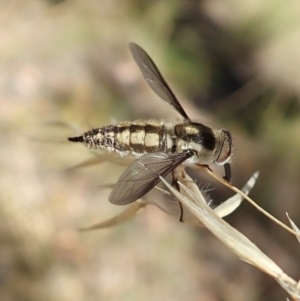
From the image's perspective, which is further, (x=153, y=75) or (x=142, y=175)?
(x=153, y=75)

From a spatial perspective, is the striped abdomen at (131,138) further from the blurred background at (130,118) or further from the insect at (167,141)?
the blurred background at (130,118)

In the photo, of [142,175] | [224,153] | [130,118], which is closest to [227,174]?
[224,153]

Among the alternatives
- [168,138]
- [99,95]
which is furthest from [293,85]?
[168,138]

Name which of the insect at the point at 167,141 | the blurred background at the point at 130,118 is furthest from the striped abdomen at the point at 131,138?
the blurred background at the point at 130,118

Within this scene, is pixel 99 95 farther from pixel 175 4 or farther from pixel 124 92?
pixel 175 4

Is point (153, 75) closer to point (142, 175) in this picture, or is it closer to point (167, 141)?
point (167, 141)

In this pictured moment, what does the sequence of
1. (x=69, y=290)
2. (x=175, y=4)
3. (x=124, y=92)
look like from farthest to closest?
1. (x=175, y=4)
2. (x=124, y=92)
3. (x=69, y=290)
